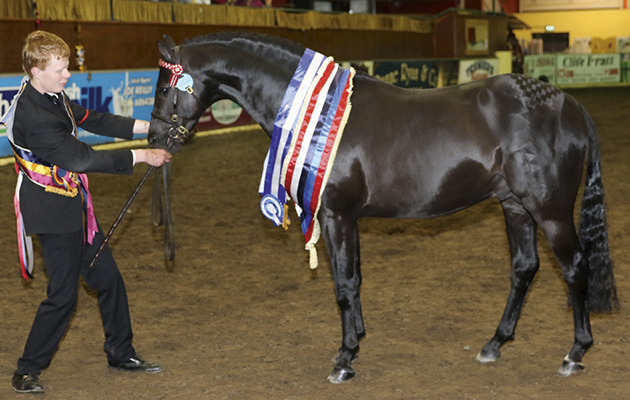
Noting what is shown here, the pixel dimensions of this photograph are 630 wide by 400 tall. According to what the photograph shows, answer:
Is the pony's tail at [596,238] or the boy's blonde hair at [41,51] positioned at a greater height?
the boy's blonde hair at [41,51]

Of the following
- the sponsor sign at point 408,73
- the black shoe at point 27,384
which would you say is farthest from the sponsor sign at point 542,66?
the black shoe at point 27,384

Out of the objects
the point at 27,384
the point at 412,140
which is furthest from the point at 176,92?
the point at 27,384

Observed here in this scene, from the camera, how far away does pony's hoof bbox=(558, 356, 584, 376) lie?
3.47 metres

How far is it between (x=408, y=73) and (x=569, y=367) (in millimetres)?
14810

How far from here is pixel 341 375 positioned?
3.46 m

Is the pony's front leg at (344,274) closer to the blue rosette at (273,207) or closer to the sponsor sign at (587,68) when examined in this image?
the blue rosette at (273,207)

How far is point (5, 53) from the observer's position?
11.7m

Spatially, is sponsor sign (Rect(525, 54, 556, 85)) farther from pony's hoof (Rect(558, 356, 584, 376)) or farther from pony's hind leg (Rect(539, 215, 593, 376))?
pony's hoof (Rect(558, 356, 584, 376))

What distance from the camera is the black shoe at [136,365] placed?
3629 millimetres

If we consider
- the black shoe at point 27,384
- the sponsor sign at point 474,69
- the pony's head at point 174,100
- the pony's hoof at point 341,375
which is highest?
the pony's head at point 174,100

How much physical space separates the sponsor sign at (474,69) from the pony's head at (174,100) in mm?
16267

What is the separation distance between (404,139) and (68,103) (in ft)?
5.57

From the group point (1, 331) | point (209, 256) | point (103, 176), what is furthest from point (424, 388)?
point (103, 176)

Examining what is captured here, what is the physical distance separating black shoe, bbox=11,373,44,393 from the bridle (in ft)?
4.47
